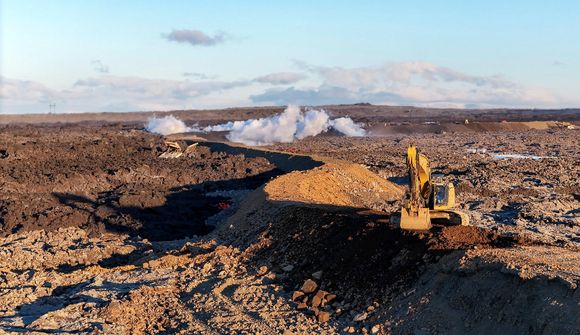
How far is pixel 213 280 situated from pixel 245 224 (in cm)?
526

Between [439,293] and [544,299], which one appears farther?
[439,293]

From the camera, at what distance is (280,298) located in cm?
1461

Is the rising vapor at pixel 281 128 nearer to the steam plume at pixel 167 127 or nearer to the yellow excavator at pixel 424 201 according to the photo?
the steam plume at pixel 167 127

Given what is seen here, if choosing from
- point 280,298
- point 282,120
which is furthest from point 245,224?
point 282,120

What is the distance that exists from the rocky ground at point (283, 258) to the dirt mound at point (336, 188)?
10 centimetres

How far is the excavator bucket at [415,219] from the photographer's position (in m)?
16.1

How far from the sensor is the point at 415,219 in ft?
53.1

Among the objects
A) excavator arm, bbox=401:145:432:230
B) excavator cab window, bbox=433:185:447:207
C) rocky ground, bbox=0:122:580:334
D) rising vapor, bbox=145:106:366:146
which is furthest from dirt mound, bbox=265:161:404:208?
rising vapor, bbox=145:106:366:146

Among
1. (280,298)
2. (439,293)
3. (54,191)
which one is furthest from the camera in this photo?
(54,191)

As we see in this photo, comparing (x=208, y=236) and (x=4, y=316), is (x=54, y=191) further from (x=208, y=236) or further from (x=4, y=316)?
(x=4, y=316)

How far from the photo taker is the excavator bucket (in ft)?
52.9

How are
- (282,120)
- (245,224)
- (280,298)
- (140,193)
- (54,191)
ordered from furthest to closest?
1. (282,120)
2. (54,191)
3. (140,193)
4. (245,224)
5. (280,298)

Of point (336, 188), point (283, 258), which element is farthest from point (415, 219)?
point (336, 188)

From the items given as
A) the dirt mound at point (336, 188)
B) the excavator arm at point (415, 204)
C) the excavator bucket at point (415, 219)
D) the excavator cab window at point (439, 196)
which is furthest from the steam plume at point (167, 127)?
the excavator bucket at point (415, 219)
